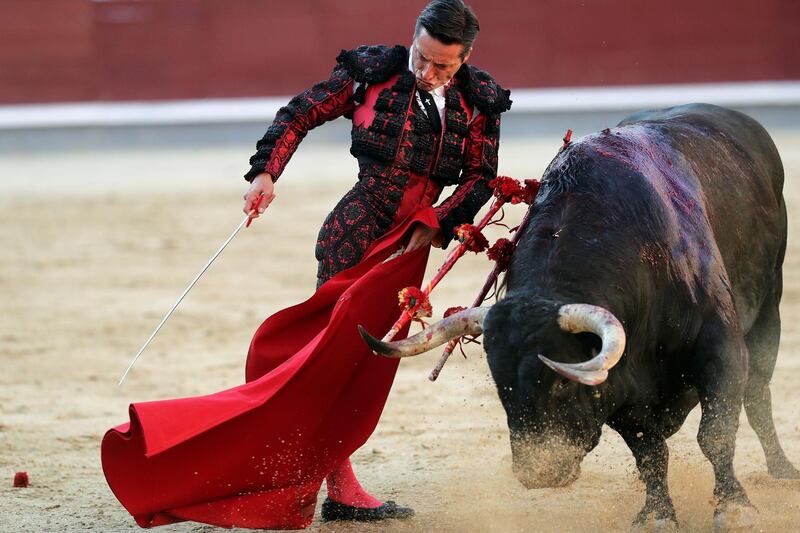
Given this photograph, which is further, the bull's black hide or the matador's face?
the matador's face

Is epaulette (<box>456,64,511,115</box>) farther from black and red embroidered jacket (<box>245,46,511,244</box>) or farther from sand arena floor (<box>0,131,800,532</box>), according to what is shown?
sand arena floor (<box>0,131,800,532</box>)

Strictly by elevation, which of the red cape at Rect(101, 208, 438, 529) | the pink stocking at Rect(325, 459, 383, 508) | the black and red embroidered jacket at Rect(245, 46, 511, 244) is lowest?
the pink stocking at Rect(325, 459, 383, 508)

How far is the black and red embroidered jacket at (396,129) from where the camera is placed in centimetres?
290

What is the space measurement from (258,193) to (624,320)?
89 centimetres

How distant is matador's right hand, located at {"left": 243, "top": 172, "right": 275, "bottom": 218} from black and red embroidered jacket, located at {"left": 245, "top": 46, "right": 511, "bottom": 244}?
0.03 metres

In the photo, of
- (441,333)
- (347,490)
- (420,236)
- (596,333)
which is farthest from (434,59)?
(347,490)

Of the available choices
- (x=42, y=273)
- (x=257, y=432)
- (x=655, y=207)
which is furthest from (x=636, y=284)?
(x=42, y=273)

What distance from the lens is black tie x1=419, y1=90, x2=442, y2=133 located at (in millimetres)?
2930

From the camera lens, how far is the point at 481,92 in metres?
2.94

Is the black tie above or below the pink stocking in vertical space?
above

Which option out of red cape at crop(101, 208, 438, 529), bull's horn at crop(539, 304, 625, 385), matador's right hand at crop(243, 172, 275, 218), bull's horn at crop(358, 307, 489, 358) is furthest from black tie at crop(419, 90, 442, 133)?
bull's horn at crop(539, 304, 625, 385)

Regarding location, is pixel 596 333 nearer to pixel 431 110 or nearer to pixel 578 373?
pixel 578 373

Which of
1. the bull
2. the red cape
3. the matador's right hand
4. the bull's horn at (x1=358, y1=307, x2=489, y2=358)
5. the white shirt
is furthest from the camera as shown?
the white shirt

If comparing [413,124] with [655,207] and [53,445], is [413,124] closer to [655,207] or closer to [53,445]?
[655,207]
